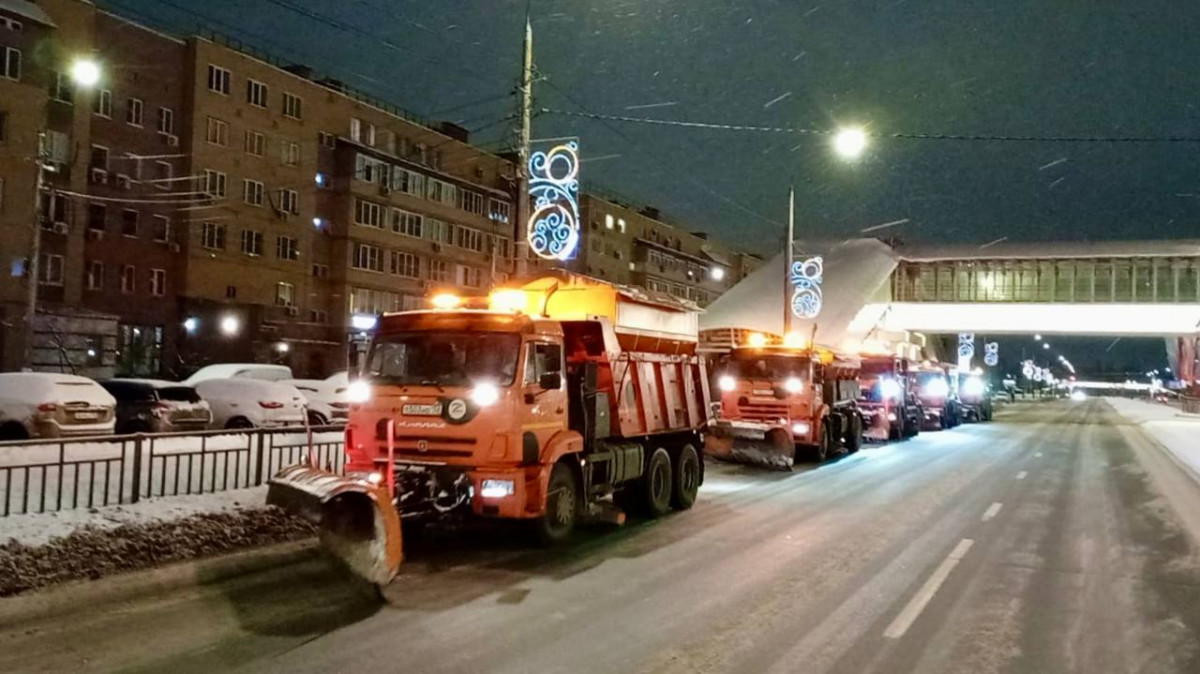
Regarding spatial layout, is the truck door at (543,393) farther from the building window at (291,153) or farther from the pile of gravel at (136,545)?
the building window at (291,153)

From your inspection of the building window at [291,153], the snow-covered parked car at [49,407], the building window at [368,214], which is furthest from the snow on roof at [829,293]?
the snow-covered parked car at [49,407]

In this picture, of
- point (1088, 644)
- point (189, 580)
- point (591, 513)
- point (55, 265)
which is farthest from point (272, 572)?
point (55, 265)

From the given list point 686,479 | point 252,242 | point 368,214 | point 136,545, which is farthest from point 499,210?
point 136,545

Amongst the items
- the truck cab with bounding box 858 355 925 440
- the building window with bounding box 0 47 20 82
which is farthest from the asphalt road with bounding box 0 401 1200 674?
the building window with bounding box 0 47 20 82

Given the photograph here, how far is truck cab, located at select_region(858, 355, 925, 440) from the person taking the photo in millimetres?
33312

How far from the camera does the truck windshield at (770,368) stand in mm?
23844

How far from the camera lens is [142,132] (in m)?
42.4

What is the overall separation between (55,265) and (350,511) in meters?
35.7

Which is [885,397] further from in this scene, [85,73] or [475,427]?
[85,73]

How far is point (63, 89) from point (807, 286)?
29.5m

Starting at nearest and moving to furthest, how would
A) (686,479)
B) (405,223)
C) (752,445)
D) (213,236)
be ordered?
(686,479) < (752,445) < (213,236) < (405,223)

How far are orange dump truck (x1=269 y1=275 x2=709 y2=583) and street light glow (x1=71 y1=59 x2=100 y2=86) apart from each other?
3065cm

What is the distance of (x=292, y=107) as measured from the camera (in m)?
49.5

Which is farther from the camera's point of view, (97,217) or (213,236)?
(213,236)
